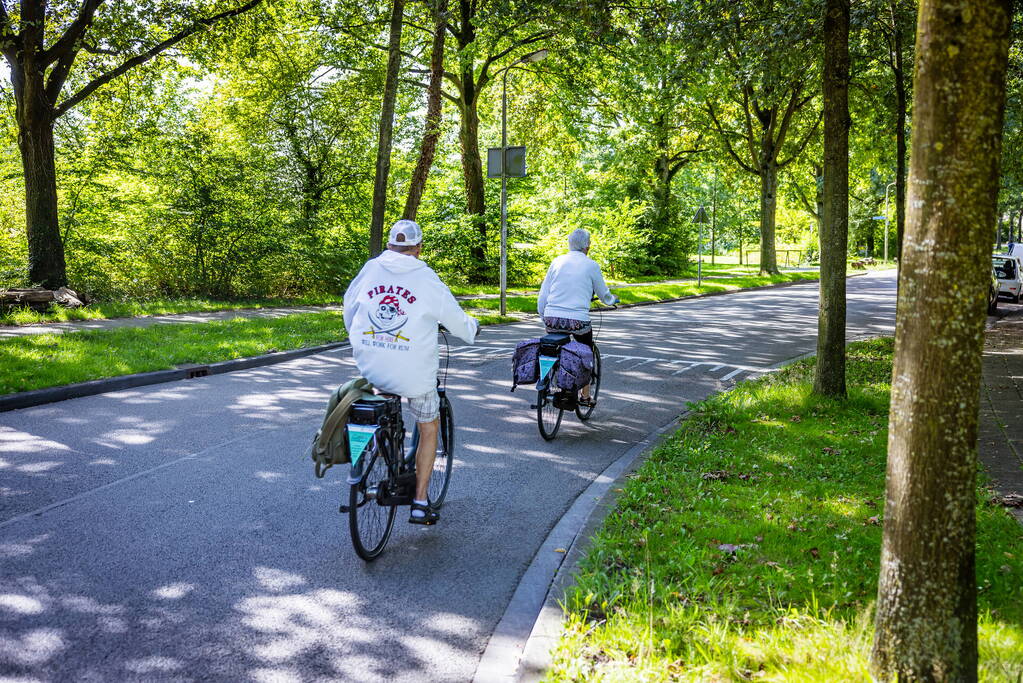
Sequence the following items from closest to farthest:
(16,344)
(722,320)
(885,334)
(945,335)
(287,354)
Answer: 1. (945,335)
2. (16,344)
3. (287,354)
4. (885,334)
5. (722,320)

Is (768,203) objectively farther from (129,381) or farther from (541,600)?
(541,600)

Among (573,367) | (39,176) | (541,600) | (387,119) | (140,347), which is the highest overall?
(387,119)

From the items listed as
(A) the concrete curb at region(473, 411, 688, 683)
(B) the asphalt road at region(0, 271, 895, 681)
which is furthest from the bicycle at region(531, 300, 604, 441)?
(A) the concrete curb at region(473, 411, 688, 683)

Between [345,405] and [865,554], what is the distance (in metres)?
2.95

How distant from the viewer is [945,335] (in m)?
2.74

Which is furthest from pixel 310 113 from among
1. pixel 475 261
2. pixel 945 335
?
pixel 945 335

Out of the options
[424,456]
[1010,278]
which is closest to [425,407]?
[424,456]

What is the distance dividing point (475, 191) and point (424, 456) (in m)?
22.6

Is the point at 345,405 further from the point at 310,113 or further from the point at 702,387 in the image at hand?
the point at 310,113

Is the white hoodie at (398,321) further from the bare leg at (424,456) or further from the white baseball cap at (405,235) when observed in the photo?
the bare leg at (424,456)

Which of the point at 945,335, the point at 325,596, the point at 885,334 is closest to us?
the point at 945,335

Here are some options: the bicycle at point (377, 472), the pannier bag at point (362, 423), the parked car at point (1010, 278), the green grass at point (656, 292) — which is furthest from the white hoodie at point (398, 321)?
the parked car at point (1010, 278)

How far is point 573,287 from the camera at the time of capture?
26.0 ft

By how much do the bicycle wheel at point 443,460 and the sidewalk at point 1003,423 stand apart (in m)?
3.64
